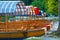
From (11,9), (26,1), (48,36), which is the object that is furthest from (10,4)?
(48,36)

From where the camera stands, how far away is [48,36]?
38.0ft

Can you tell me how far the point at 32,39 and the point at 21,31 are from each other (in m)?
1.47

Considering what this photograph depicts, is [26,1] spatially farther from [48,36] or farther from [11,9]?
[48,36]

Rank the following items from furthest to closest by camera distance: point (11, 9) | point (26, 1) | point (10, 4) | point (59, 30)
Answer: point (26, 1) < point (10, 4) < point (11, 9) < point (59, 30)

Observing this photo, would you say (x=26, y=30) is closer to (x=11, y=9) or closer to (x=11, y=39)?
(x=11, y=39)

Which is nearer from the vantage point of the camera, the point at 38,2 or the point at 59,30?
the point at 59,30

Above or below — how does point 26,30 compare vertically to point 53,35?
above

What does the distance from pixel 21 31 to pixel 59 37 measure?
249cm

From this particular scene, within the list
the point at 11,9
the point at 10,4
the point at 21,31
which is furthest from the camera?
the point at 10,4

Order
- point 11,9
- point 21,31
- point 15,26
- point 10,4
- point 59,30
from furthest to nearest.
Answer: point 10,4, point 11,9, point 59,30, point 15,26, point 21,31

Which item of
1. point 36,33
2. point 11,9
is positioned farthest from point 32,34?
point 11,9

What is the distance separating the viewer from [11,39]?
9.75 metres

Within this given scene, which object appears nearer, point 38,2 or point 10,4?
point 10,4

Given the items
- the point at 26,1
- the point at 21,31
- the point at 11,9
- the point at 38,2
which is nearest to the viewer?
the point at 21,31
